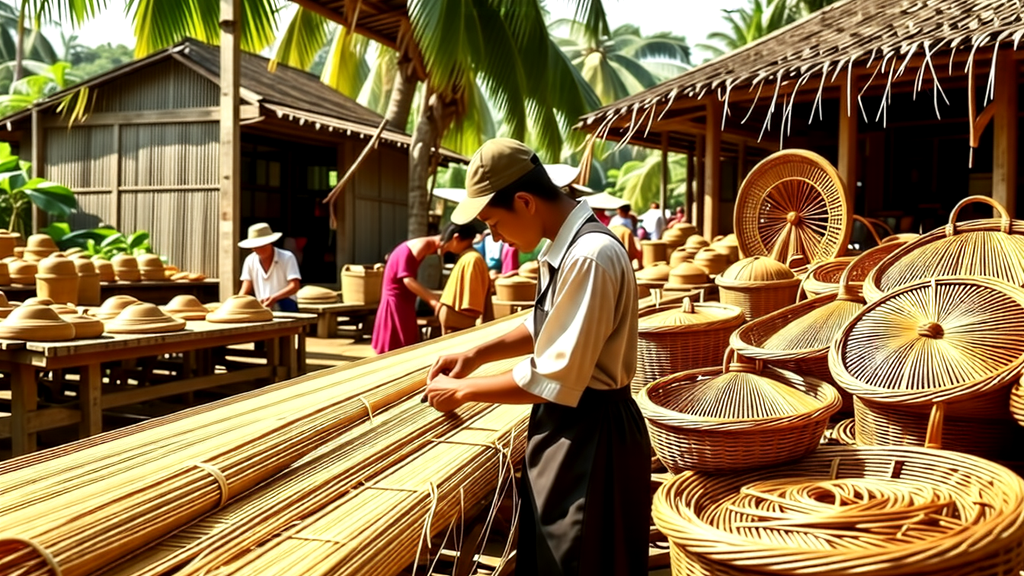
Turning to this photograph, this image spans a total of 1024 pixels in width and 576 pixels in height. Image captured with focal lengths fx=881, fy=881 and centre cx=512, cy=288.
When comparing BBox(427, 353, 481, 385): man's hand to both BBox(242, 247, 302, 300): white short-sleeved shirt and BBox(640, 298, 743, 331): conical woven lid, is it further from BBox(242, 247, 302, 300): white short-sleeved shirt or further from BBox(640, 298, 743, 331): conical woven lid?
BBox(242, 247, 302, 300): white short-sleeved shirt

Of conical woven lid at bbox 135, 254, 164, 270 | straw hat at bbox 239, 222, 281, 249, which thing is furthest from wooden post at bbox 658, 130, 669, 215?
conical woven lid at bbox 135, 254, 164, 270

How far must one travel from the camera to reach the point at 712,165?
29.2 ft

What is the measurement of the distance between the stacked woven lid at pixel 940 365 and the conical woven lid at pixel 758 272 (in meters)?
1.51

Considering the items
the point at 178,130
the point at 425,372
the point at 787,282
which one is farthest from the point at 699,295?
the point at 178,130

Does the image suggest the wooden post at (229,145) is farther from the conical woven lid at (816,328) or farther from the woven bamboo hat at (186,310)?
the conical woven lid at (816,328)

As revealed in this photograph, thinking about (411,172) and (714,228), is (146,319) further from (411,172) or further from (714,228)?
(411,172)

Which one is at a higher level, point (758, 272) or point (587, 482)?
point (758, 272)

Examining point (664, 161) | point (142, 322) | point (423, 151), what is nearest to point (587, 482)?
point (142, 322)

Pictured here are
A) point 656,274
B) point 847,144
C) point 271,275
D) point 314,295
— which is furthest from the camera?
point 314,295

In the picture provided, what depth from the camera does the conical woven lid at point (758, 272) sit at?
4.73 meters

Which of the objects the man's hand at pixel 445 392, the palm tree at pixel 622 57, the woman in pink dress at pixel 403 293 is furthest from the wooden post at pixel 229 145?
the palm tree at pixel 622 57

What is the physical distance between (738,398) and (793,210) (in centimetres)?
323

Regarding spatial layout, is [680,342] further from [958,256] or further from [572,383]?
[572,383]

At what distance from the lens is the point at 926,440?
8.97 feet
